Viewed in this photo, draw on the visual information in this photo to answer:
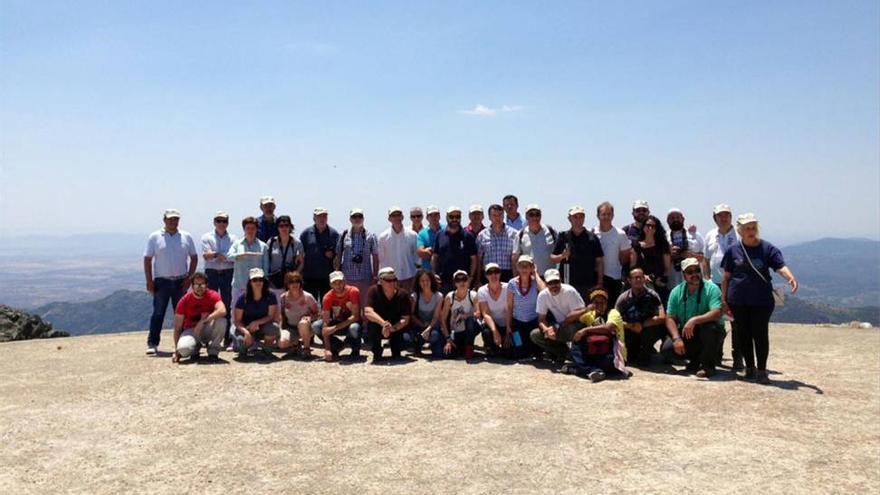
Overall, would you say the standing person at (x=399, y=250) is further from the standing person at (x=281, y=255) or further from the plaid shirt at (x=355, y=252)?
the standing person at (x=281, y=255)

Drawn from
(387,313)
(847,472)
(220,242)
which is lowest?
(847,472)

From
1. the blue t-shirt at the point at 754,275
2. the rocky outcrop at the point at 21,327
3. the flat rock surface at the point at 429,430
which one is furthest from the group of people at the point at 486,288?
the rocky outcrop at the point at 21,327

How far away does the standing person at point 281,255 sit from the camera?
1030 centimetres

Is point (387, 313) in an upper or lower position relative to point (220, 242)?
lower

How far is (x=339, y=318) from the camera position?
31.0ft

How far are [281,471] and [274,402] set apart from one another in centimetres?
213

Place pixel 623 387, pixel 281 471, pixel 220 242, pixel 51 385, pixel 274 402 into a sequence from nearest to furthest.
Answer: pixel 281 471 < pixel 274 402 < pixel 623 387 < pixel 51 385 < pixel 220 242

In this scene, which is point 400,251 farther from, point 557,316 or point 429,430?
point 429,430

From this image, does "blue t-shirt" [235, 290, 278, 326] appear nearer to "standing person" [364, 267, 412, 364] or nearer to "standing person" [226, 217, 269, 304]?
"standing person" [226, 217, 269, 304]

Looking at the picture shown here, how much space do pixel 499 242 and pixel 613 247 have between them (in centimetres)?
187

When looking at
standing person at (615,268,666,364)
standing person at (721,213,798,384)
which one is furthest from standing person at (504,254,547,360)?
standing person at (721,213,798,384)

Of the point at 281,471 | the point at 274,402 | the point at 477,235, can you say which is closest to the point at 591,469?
the point at 281,471

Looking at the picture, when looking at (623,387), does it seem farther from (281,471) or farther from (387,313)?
(281,471)

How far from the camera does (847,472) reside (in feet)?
16.6
